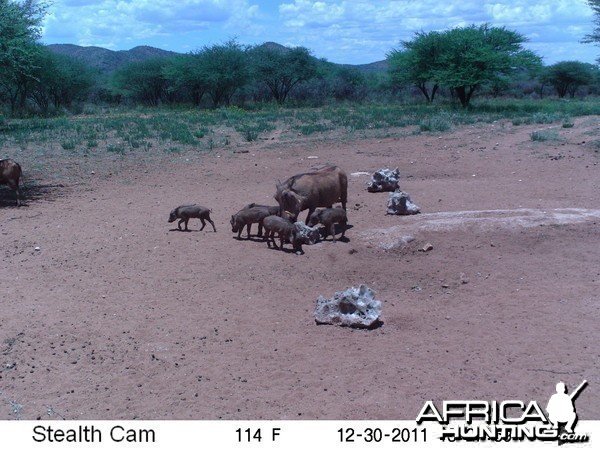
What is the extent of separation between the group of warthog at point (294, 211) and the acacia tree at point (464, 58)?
28645mm

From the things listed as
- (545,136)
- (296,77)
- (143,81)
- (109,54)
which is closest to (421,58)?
(296,77)

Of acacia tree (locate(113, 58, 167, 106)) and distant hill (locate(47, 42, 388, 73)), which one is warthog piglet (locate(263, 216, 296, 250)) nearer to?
acacia tree (locate(113, 58, 167, 106))

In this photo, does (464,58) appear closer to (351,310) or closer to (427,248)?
(427,248)

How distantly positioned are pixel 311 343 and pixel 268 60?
53293mm

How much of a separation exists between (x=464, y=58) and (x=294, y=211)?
31.0 metres

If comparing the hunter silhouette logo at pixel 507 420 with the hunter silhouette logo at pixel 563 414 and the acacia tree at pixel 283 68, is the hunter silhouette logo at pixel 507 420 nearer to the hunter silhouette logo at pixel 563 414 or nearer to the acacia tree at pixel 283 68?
the hunter silhouette logo at pixel 563 414

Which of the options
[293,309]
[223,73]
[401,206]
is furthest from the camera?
[223,73]

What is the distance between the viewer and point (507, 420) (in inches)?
195

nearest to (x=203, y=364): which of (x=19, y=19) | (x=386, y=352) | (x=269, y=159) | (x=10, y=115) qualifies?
(x=386, y=352)

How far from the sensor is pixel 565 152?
1858 centimetres

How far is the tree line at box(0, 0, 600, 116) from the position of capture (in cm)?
4003

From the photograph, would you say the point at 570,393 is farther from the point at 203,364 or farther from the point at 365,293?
the point at 203,364

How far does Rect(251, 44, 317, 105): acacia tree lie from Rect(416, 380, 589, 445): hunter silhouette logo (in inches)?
2056

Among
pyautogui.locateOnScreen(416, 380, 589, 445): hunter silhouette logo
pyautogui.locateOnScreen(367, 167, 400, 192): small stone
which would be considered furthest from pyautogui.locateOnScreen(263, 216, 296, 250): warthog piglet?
pyautogui.locateOnScreen(416, 380, 589, 445): hunter silhouette logo
